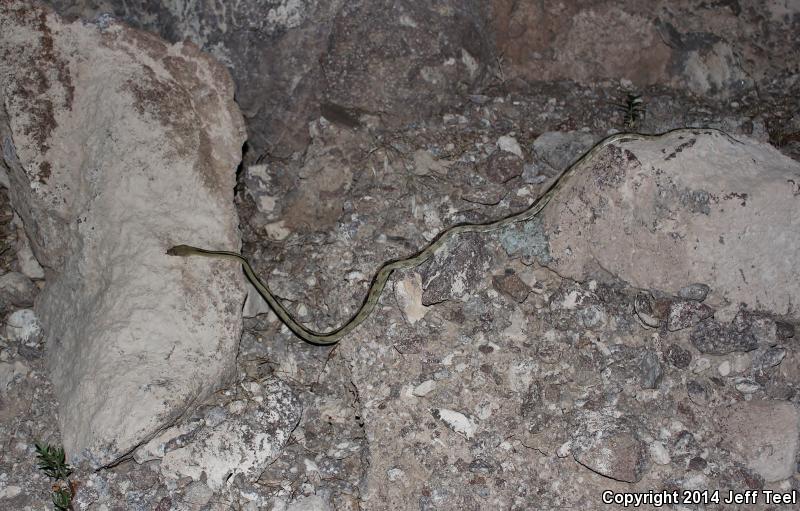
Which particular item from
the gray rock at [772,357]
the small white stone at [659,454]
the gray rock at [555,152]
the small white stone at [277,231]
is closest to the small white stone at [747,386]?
the gray rock at [772,357]

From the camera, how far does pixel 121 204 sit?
A: 3662mm

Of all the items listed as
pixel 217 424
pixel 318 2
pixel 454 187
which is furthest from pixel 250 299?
pixel 318 2

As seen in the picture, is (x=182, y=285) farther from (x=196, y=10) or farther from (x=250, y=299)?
(x=196, y=10)

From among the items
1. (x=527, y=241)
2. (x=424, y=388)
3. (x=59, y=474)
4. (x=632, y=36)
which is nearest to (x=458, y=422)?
(x=424, y=388)

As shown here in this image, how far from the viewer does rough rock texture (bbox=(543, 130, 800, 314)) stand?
3.49m

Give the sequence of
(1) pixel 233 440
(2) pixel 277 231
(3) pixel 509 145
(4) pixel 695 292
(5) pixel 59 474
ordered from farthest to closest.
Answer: (3) pixel 509 145 < (2) pixel 277 231 < (4) pixel 695 292 < (1) pixel 233 440 < (5) pixel 59 474

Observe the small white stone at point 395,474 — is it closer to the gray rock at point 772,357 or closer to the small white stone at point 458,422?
the small white stone at point 458,422

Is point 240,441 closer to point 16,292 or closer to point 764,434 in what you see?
point 16,292

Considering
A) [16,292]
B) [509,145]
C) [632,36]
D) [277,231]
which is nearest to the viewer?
[16,292]

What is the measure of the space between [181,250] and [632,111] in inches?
119

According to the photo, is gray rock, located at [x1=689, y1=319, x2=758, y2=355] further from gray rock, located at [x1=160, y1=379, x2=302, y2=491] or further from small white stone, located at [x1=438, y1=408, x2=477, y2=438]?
gray rock, located at [x1=160, y1=379, x2=302, y2=491]

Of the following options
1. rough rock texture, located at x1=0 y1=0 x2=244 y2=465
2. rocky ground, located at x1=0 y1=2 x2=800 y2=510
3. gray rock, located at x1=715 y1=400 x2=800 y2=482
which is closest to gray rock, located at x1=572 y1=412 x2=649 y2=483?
rocky ground, located at x1=0 y1=2 x2=800 y2=510

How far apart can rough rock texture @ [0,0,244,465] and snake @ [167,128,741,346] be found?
9 cm

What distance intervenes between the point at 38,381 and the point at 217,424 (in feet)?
3.30
